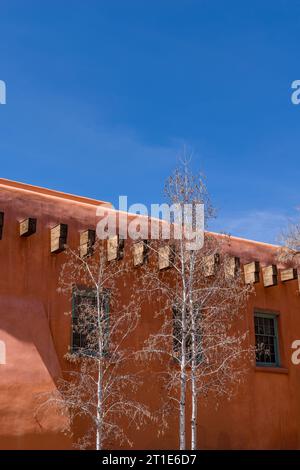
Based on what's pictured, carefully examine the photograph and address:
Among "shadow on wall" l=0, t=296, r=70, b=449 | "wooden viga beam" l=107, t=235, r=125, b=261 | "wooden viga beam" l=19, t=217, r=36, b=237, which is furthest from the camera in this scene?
"wooden viga beam" l=107, t=235, r=125, b=261

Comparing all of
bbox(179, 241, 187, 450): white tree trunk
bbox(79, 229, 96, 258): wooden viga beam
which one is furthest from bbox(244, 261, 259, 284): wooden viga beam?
bbox(79, 229, 96, 258): wooden viga beam

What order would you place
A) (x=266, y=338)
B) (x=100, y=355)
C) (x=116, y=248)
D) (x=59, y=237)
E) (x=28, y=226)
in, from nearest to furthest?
(x=100, y=355)
(x=28, y=226)
(x=59, y=237)
(x=116, y=248)
(x=266, y=338)

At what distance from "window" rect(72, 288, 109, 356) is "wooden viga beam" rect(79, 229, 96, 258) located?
84 centimetres

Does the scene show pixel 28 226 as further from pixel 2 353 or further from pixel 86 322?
pixel 2 353

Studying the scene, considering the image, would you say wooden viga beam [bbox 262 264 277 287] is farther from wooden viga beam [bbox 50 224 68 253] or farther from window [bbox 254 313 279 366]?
wooden viga beam [bbox 50 224 68 253]

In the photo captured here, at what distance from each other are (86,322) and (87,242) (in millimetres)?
1926

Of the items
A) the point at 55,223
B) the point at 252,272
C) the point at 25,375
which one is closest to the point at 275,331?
the point at 252,272

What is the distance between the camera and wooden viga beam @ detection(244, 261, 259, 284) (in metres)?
16.3

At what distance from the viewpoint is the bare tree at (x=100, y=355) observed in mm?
12555

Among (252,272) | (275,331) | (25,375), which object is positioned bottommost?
(25,375)

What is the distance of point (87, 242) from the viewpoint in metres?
13.7

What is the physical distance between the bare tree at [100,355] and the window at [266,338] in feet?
13.2

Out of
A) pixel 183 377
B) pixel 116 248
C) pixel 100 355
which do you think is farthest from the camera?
pixel 116 248
